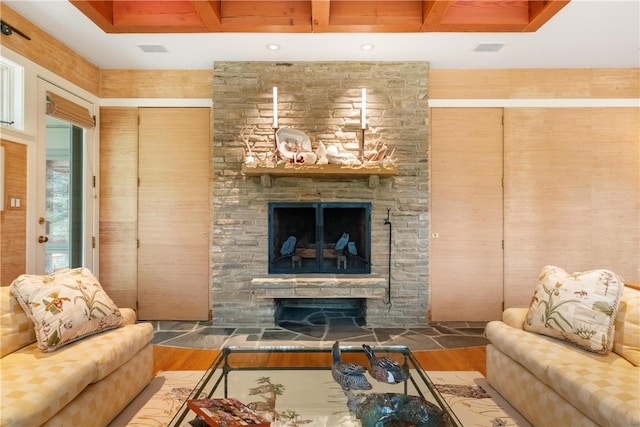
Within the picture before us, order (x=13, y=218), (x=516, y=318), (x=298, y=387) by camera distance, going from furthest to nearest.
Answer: (x=13, y=218) < (x=516, y=318) < (x=298, y=387)

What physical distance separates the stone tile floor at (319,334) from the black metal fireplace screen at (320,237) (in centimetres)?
55

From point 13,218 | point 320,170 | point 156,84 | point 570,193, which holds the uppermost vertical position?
point 156,84

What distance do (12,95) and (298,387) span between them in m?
3.12

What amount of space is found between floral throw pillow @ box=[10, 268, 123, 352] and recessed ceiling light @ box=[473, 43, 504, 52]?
143 inches

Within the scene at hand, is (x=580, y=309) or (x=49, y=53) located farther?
(x=49, y=53)

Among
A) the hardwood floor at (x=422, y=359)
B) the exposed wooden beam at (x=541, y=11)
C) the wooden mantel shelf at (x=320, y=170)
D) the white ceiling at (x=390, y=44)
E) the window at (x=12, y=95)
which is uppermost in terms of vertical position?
the white ceiling at (x=390, y=44)

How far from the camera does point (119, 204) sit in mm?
3723

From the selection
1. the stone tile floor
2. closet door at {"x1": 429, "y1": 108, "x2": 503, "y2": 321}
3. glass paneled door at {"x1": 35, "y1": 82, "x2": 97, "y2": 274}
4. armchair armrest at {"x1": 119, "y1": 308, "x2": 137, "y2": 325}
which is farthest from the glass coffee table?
glass paneled door at {"x1": 35, "y1": 82, "x2": 97, "y2": 274}

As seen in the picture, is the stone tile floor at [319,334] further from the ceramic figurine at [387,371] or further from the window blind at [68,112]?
the window blind at [68,112]

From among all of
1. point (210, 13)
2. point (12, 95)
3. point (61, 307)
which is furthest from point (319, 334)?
point (12, 95)

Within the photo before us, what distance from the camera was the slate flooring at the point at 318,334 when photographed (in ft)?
9.98

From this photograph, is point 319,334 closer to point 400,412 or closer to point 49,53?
point 400,412

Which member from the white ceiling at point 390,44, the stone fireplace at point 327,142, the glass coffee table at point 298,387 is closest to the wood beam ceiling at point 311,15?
the white ceiling at point 390,44

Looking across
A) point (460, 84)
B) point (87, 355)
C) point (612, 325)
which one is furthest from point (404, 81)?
point (87, 355)
